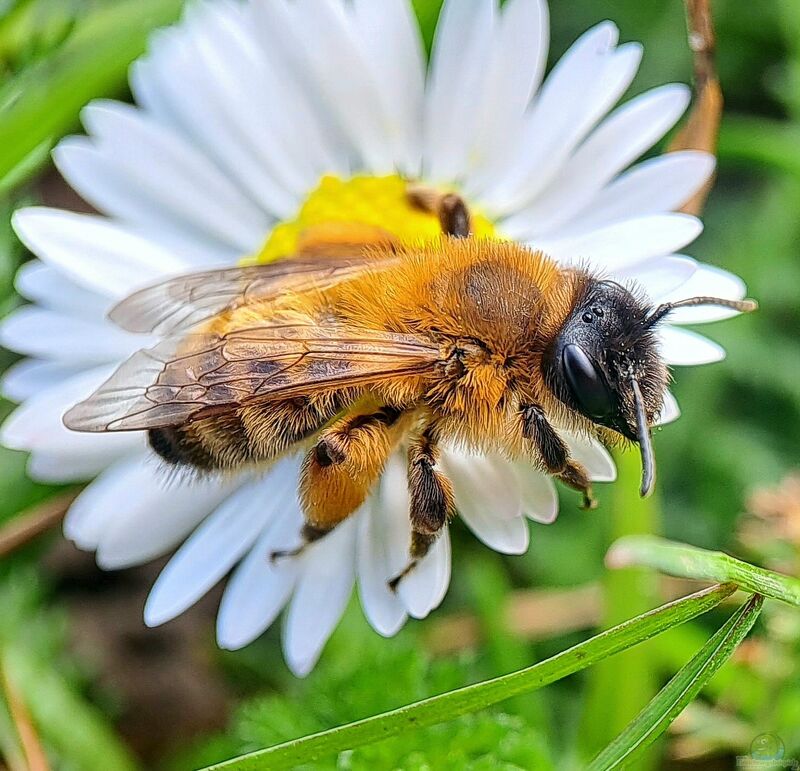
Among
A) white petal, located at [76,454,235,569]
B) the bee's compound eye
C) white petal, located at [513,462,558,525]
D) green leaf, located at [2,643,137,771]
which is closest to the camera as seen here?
the bee's compound eye

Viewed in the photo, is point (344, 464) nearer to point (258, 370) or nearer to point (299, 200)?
point (258, 370)


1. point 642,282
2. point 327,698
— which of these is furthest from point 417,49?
point 327,698

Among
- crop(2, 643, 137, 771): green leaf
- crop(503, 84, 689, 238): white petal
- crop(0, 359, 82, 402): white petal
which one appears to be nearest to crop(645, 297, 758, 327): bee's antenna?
crop(503, 84, 689, 238): white petal

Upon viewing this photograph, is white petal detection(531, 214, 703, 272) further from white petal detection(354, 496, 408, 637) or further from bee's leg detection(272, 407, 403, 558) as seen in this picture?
white petal detection(354, 496, 408, 637)

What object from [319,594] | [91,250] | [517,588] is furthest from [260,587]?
[517,588]

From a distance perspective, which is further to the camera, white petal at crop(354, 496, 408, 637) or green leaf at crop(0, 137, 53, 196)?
green leaf at crop(0, 137, 53, 196)

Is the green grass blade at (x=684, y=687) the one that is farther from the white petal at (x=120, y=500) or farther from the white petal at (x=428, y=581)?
the white petal at (x=120, y=500)
